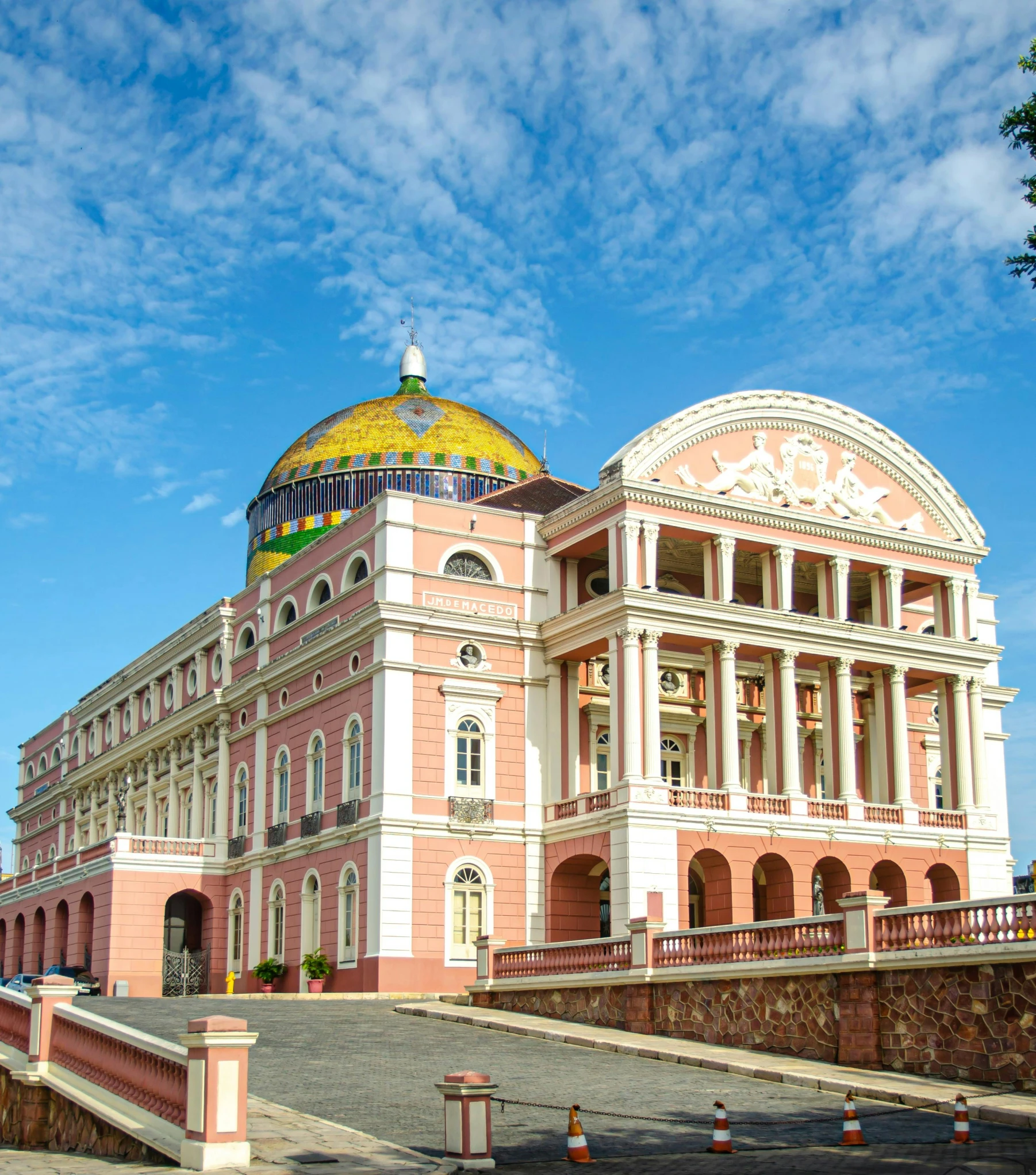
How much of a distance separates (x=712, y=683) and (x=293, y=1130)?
21.4 meters

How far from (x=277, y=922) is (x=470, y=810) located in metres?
7.04

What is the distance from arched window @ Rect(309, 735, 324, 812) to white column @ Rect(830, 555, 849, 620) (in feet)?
41.9

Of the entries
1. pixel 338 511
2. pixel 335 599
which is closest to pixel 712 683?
pixel 335 599

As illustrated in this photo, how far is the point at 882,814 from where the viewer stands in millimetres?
36562

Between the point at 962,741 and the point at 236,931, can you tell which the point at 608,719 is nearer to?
the point at 962,741

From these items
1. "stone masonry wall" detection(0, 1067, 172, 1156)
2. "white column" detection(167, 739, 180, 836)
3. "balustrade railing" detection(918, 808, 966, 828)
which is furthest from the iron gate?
"stone masonry wall" detection(0, 1067, 172, 1156)

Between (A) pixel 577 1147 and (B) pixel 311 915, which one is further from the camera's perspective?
(B) pixel 311 915

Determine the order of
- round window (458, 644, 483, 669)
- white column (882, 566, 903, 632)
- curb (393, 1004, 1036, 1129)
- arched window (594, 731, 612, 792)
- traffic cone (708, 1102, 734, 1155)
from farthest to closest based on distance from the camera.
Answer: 1. white column (882, 566, 903, 632)
2. arched window (594, 731, 612, 792)
3. round window (458, 644, 483, 669)
4. curb (393, 1004, 1036, 1129)
5. traffic cone (708, 1102, 734, 1155)

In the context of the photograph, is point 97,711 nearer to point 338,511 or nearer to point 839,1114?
point 338,511

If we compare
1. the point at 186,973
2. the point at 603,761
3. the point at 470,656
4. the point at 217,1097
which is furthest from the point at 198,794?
the point at 217,1097

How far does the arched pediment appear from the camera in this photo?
3597 centimetres

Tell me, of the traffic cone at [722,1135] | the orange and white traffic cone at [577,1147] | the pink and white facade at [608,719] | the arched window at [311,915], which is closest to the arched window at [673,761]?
the pink and white facade at [608,719]

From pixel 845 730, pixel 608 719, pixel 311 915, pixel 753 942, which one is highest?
pixel 608 719

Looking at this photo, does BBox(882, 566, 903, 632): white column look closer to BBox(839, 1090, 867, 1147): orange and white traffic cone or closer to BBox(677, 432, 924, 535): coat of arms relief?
BBox(677, 432, 924, 535): coat of arms relief
